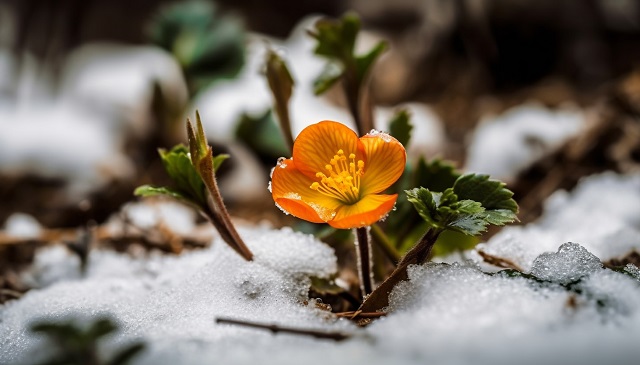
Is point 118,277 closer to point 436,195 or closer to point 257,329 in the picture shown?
point 257,329

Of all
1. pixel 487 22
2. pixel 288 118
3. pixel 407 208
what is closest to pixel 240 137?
pixel 288 118

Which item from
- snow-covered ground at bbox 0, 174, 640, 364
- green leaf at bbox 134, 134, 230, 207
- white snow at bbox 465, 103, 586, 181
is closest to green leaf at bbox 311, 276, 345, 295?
snow-covered ground at bbox 0, 174, 640, 364

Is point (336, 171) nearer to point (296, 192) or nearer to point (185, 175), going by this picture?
point (296, 192)

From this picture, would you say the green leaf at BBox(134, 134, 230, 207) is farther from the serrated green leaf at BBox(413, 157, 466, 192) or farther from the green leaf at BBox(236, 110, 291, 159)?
the green leaf at BBox(236, 110, 291, 159)

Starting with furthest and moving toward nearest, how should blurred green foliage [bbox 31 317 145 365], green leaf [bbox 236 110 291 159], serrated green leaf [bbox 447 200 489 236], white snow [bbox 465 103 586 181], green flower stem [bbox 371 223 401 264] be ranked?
white snow [bbox 465 103 586 181] → green leaf [bbox 236 110 291 159] → green flower stem [bbox 371 223 401 264] → serrated green leaf [bbox 447 200 489 236] → blurred green foliage [bbox 31 317 145 365]

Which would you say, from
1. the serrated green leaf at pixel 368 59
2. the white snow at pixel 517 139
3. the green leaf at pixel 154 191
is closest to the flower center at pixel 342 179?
the green leaf at pixel 154 191

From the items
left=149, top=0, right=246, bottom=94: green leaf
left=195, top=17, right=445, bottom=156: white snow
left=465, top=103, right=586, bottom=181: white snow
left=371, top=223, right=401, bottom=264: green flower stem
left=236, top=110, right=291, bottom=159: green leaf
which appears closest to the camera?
left=371, top=223, right=401, bottom=264: green flower stem

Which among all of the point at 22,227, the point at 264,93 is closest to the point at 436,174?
the point at 22,227
